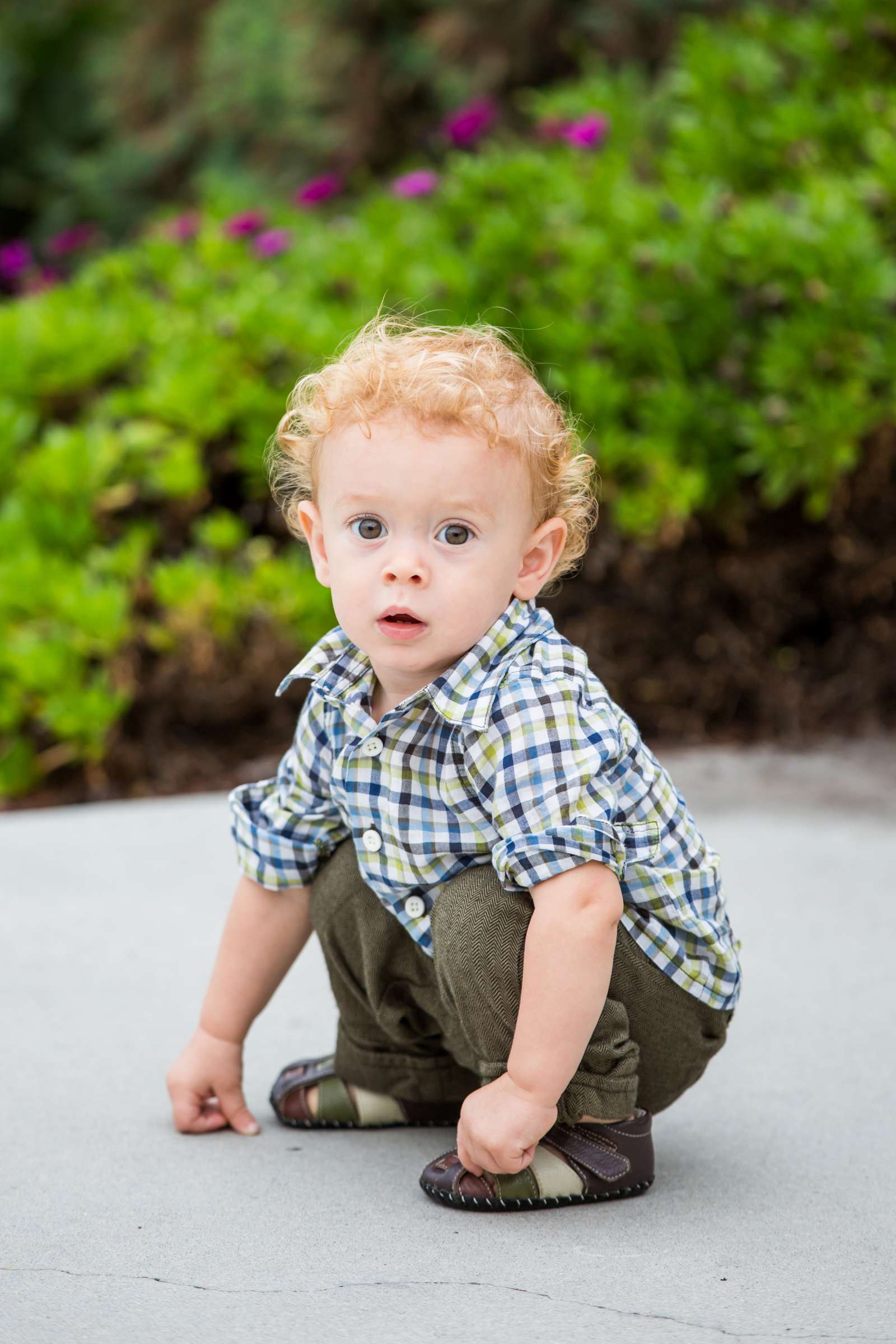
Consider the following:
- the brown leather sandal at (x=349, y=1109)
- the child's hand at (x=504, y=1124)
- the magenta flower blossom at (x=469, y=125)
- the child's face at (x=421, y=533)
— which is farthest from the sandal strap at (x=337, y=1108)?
the magenta flower blossom at (x=469, y=125)

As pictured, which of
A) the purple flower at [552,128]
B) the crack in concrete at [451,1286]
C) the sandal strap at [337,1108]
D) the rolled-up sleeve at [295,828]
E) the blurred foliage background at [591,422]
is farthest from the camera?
the purple flower at [552,128]

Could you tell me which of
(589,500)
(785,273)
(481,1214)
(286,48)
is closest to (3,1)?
(286,48)

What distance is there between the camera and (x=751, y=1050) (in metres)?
2.17

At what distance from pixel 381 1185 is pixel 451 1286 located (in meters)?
0.29

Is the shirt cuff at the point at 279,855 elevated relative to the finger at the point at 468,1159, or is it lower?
elevated

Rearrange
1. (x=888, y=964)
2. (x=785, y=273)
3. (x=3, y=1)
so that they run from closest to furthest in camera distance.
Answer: (x=888, y=964)
(x=785, y=273)
(x=3, y=1)

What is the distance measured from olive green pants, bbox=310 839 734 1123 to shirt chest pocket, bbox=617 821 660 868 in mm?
101

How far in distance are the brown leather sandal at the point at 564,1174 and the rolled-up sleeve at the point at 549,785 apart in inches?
11.8

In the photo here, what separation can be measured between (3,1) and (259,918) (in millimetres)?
7886

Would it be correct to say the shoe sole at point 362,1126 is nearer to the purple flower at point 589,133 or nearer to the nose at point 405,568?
the nose at point 405,568

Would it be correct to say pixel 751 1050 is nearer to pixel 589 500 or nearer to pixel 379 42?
pixel 589 500

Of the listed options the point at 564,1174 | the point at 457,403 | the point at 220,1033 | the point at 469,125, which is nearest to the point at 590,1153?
the point at 564,1174

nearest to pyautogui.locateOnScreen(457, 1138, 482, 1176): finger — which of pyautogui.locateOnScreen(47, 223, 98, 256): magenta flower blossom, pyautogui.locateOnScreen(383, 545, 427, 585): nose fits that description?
Result: pyautogui.locateOnScreen(383, 545, 427, 585): nose

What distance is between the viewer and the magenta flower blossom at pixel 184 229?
4992mm
